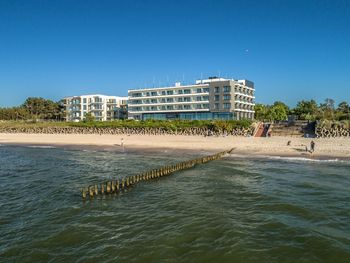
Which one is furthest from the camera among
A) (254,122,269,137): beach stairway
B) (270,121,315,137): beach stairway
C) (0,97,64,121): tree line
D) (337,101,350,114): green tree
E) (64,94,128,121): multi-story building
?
(0,97,64,121): tree line

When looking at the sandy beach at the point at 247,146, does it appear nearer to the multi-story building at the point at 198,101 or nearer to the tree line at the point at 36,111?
the multi-story building at the point at 198,101

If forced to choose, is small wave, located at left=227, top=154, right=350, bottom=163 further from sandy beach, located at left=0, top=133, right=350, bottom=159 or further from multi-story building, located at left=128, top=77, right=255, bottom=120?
multi-story building, located at left=128, top=77, right=255, bottom=120

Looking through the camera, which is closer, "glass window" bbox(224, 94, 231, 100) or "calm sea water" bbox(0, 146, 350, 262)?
"calm sea water" bbox(0, 146, 350, 262)

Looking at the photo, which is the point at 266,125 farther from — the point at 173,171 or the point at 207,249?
the point at 207,249

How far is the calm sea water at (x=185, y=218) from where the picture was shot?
15.6 meters

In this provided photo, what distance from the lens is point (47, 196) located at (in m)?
25.7

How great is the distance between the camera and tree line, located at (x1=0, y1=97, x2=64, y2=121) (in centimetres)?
15012

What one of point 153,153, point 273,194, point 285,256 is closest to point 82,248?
point 285,256

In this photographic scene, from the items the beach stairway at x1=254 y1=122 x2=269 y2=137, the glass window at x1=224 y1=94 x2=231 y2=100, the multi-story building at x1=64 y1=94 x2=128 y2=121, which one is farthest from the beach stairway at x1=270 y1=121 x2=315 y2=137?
the multi-story building at x1=64 y1=94 x2=128 y2=121

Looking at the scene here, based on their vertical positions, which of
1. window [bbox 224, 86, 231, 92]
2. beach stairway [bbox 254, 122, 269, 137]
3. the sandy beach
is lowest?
the sandy beach

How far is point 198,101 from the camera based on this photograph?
111m

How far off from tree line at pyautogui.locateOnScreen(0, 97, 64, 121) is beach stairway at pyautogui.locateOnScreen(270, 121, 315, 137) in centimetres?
10907

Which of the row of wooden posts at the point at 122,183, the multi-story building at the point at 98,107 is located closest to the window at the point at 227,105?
the multi-story building at the point at 98,107

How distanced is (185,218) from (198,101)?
92764 mm
